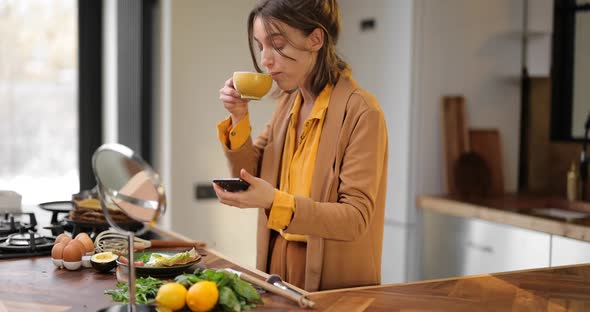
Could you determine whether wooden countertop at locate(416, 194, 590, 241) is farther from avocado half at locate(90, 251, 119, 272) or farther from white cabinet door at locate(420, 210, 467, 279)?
avocado half at locate(90, 251, 119, 272)

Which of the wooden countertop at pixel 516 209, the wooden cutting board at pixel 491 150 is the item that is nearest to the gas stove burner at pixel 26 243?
the wooden countertop at pixel 516 209

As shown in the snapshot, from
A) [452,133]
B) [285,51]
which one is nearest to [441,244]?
[452,133]

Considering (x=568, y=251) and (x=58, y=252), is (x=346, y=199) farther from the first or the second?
(x=568, y=251)

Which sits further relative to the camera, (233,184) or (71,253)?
(71,253)

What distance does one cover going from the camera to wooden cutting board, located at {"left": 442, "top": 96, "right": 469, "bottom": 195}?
3709mm

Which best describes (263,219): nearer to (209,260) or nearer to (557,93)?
(209,260)

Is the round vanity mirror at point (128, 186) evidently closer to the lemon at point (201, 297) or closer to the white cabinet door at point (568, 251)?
the lemon at point (201, 297)

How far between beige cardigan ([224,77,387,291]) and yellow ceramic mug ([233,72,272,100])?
0.21 metres

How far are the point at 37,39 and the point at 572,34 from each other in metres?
3.23

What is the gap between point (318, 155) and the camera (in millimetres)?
2021

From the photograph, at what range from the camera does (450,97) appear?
3.72 meters

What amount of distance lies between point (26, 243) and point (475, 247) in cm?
214

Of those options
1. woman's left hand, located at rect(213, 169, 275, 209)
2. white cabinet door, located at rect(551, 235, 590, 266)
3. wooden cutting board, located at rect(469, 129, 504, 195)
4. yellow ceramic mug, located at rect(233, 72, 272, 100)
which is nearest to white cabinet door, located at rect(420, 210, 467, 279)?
wooden cutting board, located at rect(469, 129, 504, 195)

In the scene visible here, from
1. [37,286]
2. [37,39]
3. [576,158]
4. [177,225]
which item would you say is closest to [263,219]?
[37,286]
